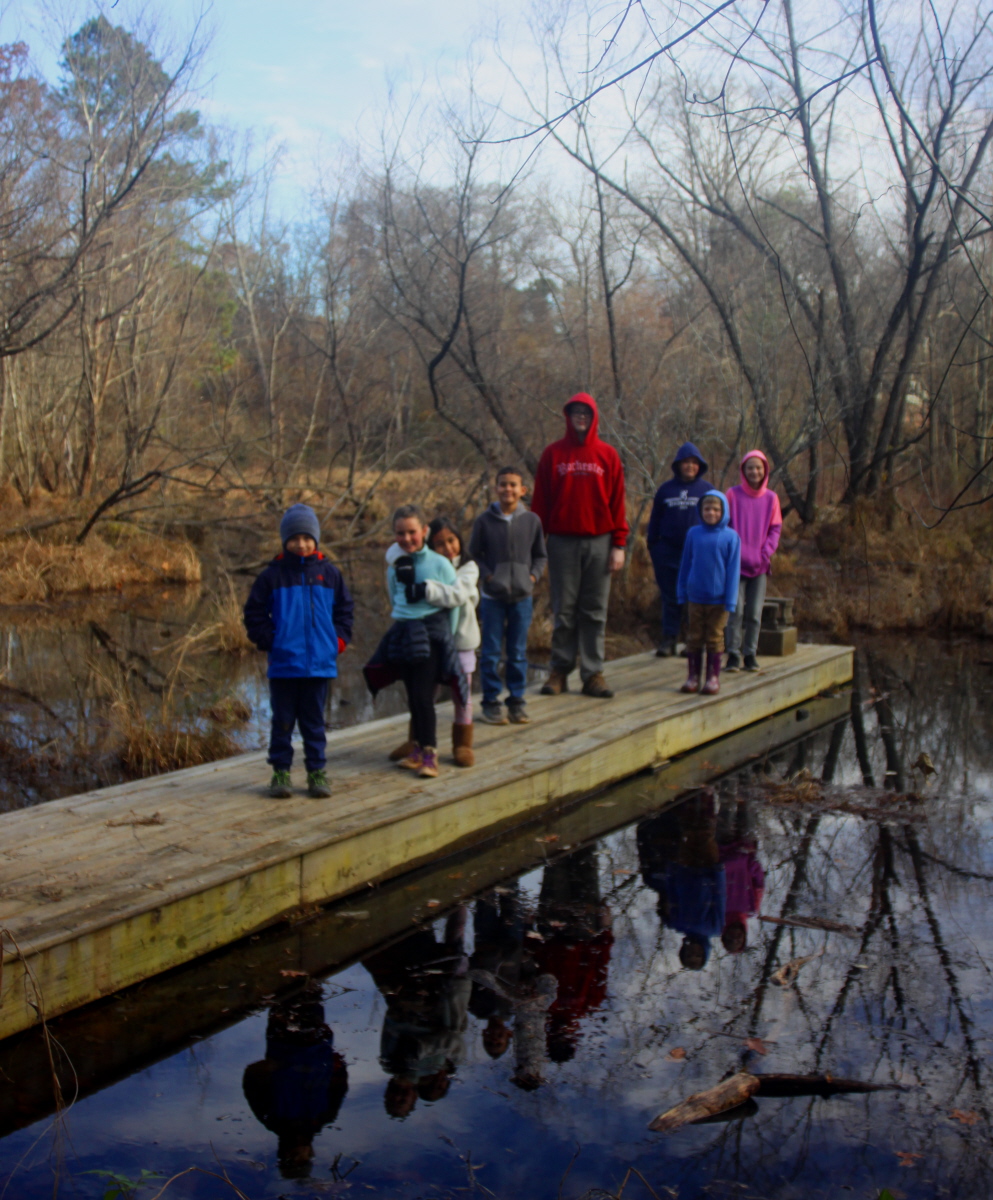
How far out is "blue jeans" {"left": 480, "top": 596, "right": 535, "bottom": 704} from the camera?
6.79 m

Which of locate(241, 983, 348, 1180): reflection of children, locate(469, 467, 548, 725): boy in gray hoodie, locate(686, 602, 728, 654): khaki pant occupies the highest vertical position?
locate(469, 467, 548, 725): boy in gray hoodie

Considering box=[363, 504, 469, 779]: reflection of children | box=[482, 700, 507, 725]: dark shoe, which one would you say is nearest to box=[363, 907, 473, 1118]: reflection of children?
box=[363, 504, 469, 779]: reflection of children

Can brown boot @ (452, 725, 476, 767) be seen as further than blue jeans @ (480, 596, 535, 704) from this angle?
No

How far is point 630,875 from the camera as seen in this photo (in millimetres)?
5512

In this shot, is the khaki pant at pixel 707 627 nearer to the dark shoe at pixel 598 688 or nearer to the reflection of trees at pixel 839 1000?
the dark shoe at pixel 598 688

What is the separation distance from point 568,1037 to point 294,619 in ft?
7.56

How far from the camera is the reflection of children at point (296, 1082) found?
3.21m

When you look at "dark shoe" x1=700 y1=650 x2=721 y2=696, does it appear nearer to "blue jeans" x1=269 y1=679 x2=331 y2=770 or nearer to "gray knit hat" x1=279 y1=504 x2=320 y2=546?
"blue jeans" x1=269 y1=679 x2=331 y2=770

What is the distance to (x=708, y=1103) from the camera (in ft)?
10.9

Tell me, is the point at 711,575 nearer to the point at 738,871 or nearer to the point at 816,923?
the point at 738,871

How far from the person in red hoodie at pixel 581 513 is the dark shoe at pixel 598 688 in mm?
420

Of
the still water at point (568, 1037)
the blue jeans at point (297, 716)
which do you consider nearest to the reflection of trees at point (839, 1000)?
the still water at point (568, 1037)

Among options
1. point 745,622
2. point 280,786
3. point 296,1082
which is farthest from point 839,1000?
point 745,622

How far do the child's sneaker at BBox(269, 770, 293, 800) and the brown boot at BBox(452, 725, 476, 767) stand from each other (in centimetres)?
106
